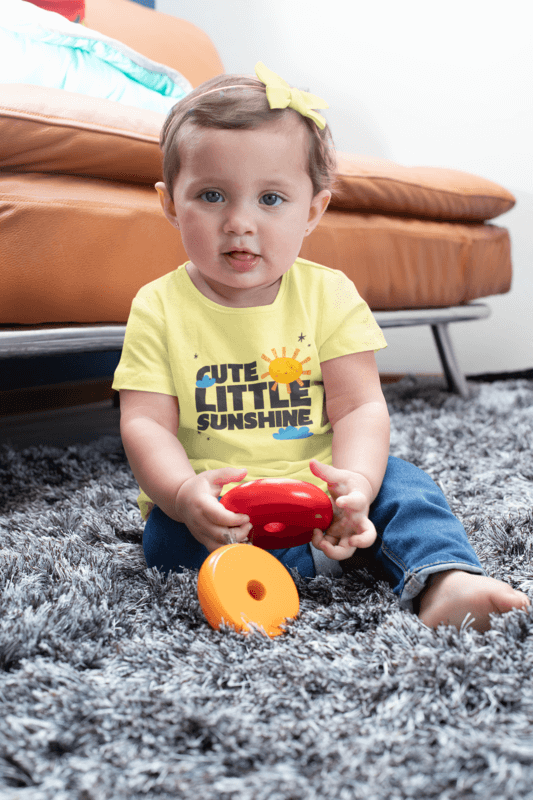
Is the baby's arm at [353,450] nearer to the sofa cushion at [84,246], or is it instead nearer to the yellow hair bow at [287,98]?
the yellow hair bow at [287,98]

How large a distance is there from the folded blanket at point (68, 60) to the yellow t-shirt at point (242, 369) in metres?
0.84

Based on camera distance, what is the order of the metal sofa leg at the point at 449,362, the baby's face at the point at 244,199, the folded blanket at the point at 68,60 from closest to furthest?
1. the baby's face at the point at 244,199
2. the folded blanket at the point at 68,60
3. the metal sofa leg at the point at 449,362

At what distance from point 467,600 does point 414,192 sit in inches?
43.0

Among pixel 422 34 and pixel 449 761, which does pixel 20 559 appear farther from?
pixel 422 34

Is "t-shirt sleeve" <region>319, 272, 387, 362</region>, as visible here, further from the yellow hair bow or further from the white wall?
the white wall

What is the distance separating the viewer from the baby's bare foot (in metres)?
0.45

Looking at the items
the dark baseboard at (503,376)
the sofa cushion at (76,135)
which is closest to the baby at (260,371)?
the sofa cushion at (76,135)

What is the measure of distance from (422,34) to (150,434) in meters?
1.98

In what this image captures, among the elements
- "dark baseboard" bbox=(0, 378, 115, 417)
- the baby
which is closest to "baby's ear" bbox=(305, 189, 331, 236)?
the baby

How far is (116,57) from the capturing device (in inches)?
55.4

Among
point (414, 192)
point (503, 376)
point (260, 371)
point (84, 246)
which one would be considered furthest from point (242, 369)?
point (503, 376)

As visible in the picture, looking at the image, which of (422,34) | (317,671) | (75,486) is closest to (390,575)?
(317,671)

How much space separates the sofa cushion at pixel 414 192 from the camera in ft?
4.14

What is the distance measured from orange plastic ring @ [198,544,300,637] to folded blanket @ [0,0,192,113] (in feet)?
3.61
